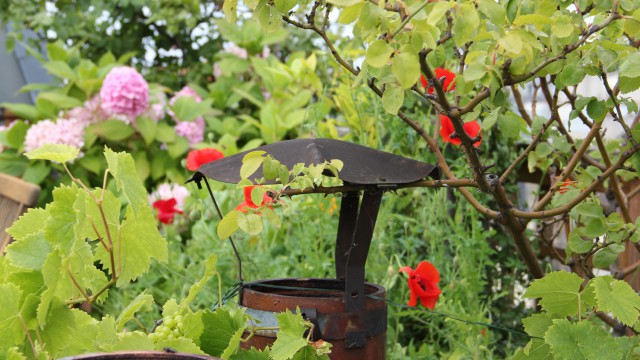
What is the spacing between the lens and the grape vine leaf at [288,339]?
78 centimetres

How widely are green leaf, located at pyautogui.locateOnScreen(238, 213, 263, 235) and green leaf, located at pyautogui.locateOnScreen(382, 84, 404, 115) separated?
220mm

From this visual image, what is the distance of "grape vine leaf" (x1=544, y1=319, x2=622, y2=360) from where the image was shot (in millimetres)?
936

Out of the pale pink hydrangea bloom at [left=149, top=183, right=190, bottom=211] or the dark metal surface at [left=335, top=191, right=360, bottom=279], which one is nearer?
the dark metal surface at [left=335, top=191, right=360, bottom=279]

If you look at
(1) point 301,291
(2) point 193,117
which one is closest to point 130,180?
(1) point 301,291

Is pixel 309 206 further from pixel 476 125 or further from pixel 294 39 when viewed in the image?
pixel 294 39

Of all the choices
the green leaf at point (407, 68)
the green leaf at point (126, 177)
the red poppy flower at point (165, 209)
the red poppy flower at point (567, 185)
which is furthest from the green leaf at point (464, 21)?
the red poppy flower at point (165, 209)

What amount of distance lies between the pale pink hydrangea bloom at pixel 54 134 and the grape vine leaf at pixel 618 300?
2.74 m

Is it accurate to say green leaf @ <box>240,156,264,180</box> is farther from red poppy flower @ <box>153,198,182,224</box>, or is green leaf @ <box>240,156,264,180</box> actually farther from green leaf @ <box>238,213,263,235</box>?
red poppy flower @ <box>153,198,182,224</box>

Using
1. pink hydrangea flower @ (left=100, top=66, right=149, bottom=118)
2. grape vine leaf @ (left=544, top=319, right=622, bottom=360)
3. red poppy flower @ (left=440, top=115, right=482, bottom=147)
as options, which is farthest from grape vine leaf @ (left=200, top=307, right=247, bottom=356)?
pink hydrangea flower @ (left=100, top=66, right=149, bottom=118)

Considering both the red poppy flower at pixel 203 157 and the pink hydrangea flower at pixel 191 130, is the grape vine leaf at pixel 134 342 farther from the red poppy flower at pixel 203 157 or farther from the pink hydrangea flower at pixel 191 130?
the pink hydrangea flower at pixel 191 130

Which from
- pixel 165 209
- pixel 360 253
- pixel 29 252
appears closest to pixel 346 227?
pixel 360 253

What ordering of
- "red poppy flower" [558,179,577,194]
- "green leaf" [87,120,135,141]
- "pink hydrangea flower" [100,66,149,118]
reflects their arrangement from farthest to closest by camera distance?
"green leaf" [87,120,135,141] < "pink hydrangea flower" [100,66,149,118] < "red poppy flower" [558,179,577,194]

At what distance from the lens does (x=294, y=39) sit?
442cm

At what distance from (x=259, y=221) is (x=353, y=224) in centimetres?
29
